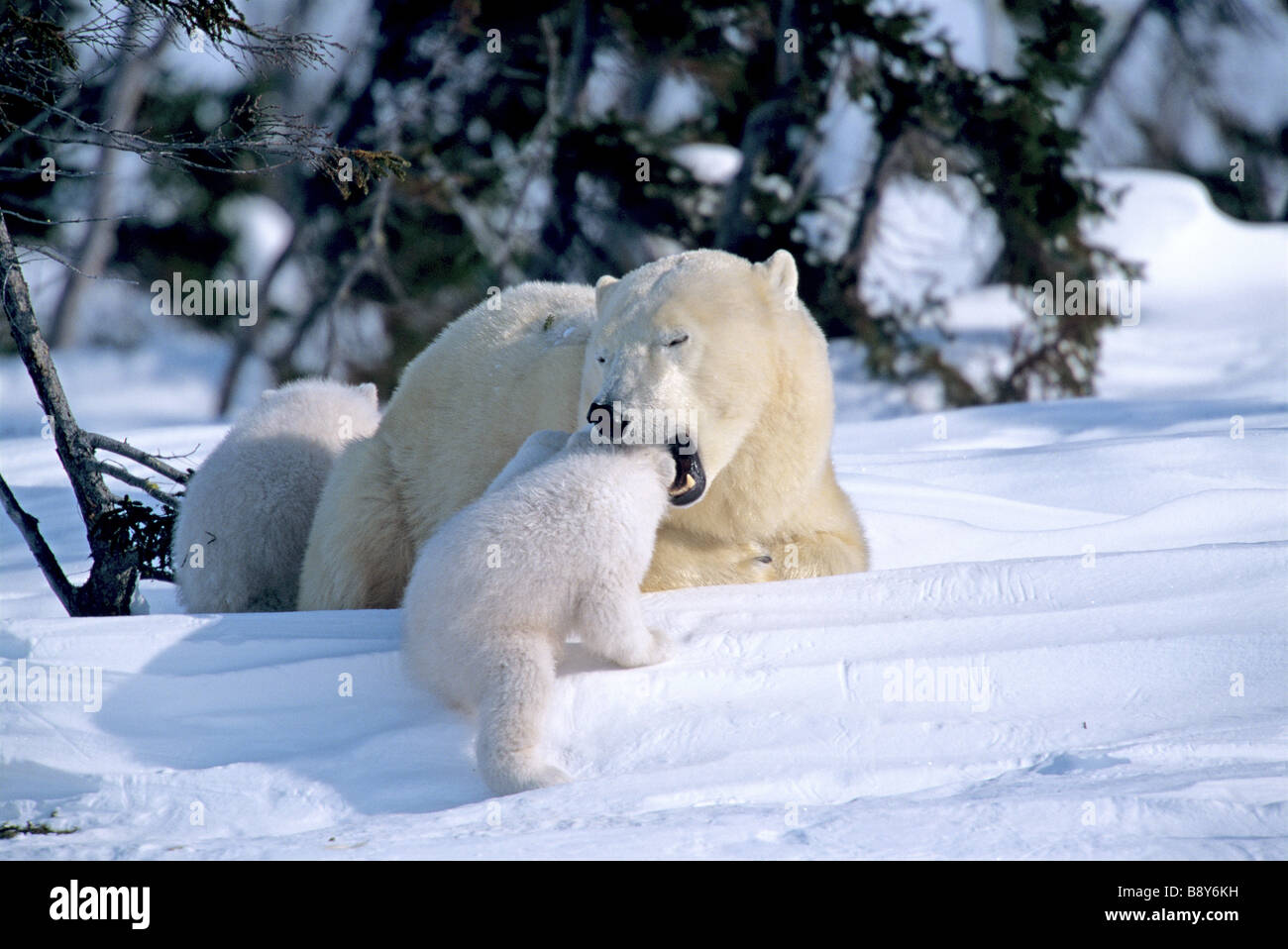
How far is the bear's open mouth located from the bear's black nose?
0.21 metres

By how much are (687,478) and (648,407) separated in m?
0.23

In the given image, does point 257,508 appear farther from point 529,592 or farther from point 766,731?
point 766,731

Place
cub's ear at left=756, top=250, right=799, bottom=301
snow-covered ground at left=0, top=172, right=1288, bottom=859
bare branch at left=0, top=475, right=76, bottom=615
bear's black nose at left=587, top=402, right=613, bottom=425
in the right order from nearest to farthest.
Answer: snow-covered ground at left=0, top=172, right=1288, bottom=859, bear's black nose at left=587, top=402, right=613, bottom=425, cub's ear at left=756, top=250, right=799, bottom=301, bare branch at left=0, top=475, right=76, bottom=615

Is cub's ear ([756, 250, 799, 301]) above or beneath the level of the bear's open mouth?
above

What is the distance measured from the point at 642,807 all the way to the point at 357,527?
1832 mm

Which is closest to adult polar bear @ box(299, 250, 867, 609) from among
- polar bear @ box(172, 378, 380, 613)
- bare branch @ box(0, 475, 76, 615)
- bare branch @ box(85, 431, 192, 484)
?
polar bear @ box(172, 378, 380, 613)

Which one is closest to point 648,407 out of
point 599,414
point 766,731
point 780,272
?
point 599,414

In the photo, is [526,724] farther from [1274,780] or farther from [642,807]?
[1274,780]

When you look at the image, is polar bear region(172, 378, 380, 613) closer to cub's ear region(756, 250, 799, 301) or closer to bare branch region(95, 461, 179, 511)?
bare branch region(95, 461, 179, 511)

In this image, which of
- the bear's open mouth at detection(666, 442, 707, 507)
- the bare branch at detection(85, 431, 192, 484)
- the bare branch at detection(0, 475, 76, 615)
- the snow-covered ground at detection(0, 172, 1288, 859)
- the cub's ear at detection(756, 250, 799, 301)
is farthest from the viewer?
the bare branch at detection(85, 431, 192, 484)

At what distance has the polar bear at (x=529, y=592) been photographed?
3.08 m

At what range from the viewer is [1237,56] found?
76.8 ft

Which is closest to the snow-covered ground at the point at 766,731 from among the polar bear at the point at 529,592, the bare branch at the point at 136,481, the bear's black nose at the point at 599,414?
the polar bear at the point at 529,592

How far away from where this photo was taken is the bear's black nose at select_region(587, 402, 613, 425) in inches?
140
